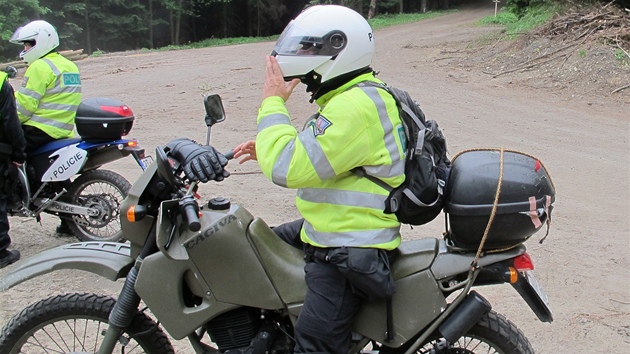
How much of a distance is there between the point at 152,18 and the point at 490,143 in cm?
4045

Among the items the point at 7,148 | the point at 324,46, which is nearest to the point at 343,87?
the point at 324,46

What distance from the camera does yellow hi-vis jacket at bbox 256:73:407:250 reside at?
257 cm

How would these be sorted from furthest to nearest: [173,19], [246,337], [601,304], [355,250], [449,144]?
[173,19] < [449,144] < [601,304] < [246,337] < [355,250]

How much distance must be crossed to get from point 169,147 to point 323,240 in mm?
742

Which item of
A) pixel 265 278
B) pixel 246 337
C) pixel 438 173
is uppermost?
pixel 438 173

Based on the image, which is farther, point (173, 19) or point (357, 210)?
point (173, 19)

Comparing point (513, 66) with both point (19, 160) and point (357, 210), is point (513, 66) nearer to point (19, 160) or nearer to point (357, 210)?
point (19, 160)

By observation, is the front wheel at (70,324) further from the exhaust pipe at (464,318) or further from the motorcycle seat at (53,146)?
the motorcycle seat at (53,146)

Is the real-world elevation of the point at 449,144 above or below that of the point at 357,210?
below

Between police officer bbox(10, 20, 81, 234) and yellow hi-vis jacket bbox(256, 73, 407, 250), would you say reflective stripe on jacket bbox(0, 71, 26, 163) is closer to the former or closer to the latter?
police officer bbox(10, 20, 81, 234)

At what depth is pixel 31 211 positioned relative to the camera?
6008 mm

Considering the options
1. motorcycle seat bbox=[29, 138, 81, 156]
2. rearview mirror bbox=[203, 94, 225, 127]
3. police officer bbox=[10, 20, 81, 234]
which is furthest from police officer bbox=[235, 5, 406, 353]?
police officer bbox=[10, 20, 81, 234]

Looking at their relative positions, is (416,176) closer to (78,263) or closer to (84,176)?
(78,263)

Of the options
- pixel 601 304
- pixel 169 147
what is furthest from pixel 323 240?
pixel 601 304
